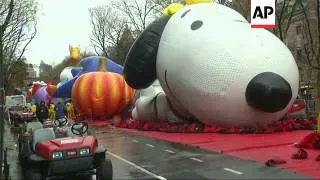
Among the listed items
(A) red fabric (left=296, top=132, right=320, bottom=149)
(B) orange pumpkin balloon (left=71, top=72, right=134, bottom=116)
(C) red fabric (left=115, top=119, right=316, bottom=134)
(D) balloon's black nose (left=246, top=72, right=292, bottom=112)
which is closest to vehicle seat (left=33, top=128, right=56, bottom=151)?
(A) red fabric (left=296, top=132, right=320, bottom=149)

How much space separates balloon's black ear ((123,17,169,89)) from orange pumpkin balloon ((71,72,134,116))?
8.49 meters

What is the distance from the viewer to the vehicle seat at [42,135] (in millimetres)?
A: 11350

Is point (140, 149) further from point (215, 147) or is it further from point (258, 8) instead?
point (258, 8)

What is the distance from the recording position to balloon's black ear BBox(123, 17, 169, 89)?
21719mm

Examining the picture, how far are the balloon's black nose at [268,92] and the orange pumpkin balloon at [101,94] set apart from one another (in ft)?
46.9

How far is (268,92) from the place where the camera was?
17266 millimetres

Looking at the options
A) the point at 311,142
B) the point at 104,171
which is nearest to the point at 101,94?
the point at 311,142

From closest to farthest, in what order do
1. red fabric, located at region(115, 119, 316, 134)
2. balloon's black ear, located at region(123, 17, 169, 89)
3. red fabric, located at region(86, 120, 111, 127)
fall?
1. red fabric, located at region(115, 119, 316, 134)
2. balloon's black ear, located at region(123, 17, 169, 89)
3. red fabric, located at region(86, 120, 111, 127)

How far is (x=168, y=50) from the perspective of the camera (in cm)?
2039

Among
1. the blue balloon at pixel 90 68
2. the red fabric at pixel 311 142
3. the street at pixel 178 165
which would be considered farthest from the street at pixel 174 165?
the blue balloon at pixel 90 68

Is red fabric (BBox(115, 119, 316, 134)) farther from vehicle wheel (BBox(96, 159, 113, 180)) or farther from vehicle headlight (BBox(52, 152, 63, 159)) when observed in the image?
vehicle headlight (BBox(52, 152, 63, 159))

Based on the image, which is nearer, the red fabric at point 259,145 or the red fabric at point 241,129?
the red fabric at point 259,145

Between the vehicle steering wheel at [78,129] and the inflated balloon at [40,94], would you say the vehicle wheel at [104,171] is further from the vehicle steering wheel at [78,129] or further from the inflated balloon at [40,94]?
the inflated balloon at [40,94]

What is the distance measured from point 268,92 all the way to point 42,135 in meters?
8.48
